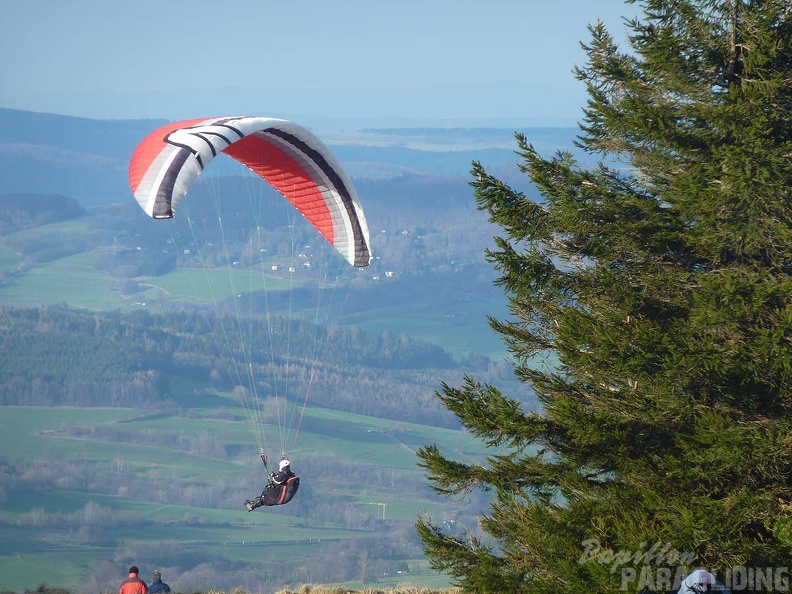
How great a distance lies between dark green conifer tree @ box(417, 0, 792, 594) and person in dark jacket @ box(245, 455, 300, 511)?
5436mm

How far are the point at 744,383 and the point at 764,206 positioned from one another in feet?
8.87

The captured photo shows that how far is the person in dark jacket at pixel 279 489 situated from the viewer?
2222 centimetres

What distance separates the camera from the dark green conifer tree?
14.8 meters

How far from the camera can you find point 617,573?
1456 centimetres

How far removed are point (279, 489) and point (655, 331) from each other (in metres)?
10.3

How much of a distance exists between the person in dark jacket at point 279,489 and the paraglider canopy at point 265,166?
6201 mm

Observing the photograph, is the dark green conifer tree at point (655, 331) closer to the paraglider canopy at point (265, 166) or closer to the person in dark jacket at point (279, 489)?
the person in dark jacket at point (279, 489)

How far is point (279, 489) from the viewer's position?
22.6 meters

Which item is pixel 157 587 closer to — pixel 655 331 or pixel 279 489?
pixel 279 489

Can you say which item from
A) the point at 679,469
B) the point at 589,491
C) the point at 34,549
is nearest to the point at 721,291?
the point at 679,469

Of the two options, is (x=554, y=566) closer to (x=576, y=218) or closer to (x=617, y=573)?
(x=617, y=573)

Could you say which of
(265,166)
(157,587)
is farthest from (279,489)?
(265,166)

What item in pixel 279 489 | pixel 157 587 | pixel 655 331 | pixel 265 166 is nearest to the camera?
pixel 655 331

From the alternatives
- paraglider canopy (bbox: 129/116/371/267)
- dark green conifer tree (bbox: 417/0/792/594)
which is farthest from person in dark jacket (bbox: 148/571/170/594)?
paraglider canopy (bbox: 129/116/371/267)
